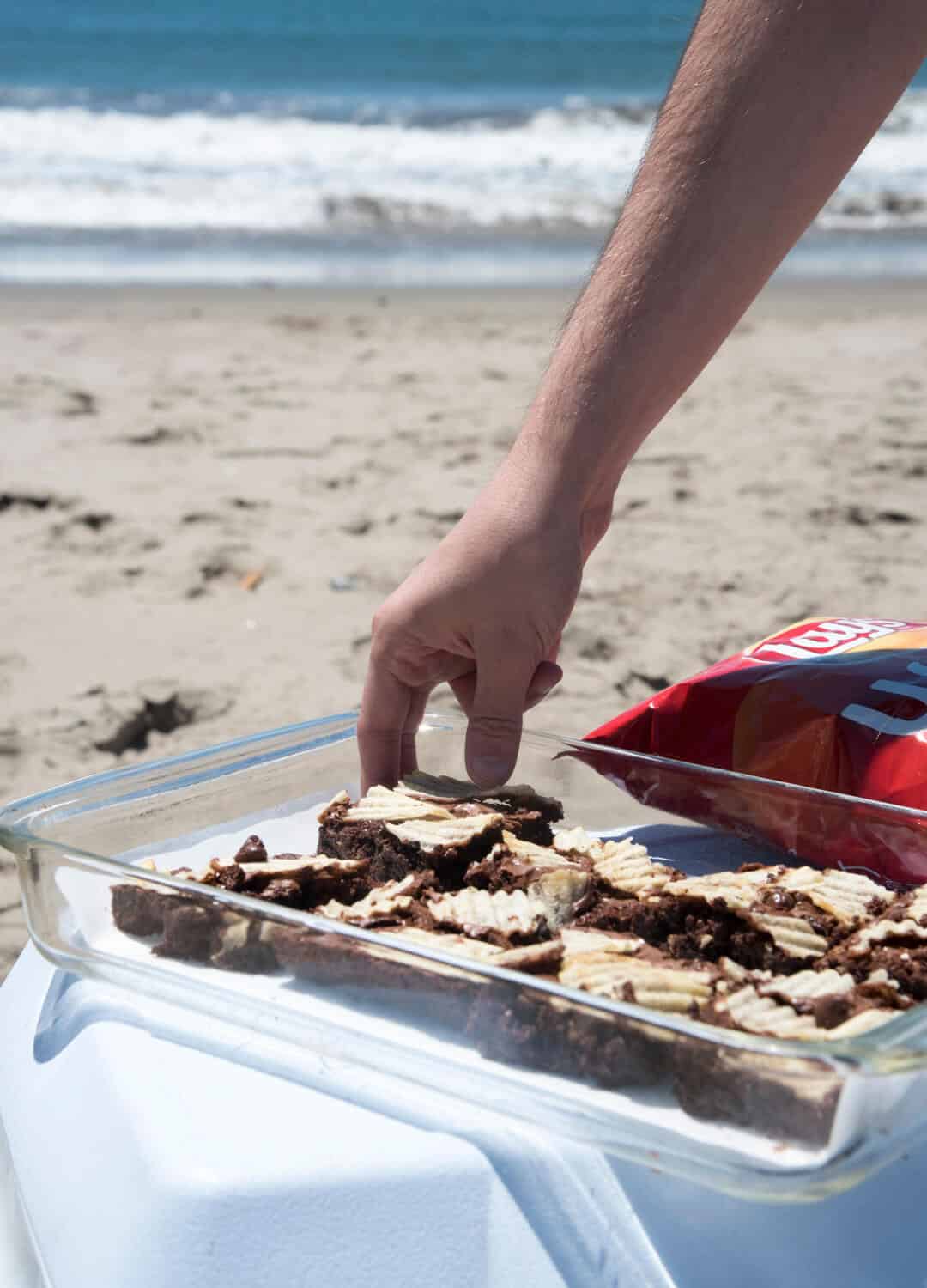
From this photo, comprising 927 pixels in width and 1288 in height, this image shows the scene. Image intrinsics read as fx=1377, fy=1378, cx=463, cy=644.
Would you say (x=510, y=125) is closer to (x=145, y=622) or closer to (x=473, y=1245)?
(x=145, y=622)

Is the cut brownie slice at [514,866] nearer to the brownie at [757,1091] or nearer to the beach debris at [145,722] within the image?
the brownie at [757,1091]

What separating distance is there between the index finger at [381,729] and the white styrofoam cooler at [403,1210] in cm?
46

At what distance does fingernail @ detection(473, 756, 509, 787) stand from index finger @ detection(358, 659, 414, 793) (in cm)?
8

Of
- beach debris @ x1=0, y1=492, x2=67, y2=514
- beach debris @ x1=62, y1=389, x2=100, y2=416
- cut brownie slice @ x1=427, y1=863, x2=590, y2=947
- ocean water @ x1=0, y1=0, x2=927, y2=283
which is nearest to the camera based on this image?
cut brownie slice @ x1=427, y1=863, x2=590, y2=947

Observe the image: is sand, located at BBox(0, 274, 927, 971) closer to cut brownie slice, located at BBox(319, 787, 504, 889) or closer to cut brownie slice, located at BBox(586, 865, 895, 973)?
cut brownie slice, located at BBox(319, 787, 504, 889)

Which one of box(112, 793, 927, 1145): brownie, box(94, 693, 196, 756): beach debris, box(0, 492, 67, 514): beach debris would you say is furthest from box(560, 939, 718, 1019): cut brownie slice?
box(0, 492, 67, 514): beach debris

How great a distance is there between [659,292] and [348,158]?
935 centimetres

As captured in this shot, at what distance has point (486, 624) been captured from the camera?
1.16 meters

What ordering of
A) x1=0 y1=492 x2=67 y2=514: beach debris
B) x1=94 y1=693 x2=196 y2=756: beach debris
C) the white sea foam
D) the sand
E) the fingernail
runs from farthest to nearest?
the white sea foam < x1=0 y1=492 x2=67 y2=514: beach debris < the sand < x1=94 y1=693 x2=196 y2=756: beach debris < the fingernail

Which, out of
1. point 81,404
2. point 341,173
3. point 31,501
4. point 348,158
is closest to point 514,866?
point 31,501

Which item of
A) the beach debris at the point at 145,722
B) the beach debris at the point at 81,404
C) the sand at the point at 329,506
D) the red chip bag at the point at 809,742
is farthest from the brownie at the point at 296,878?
the beach debris at the point at 81,404

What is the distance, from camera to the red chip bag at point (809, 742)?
1.16m

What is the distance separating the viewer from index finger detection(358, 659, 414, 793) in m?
1.25

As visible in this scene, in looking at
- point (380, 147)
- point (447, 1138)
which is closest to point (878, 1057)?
point (447, 1138)
